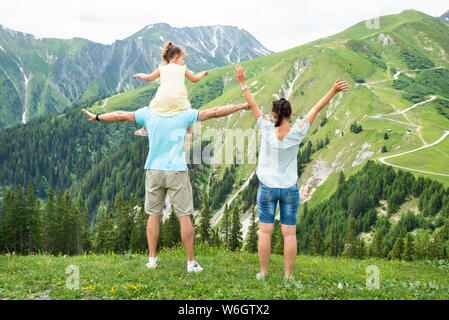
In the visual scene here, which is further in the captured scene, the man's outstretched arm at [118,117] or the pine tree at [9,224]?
the pine tree at [9,224]

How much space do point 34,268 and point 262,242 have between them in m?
6.10

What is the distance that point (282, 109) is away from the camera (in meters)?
7.12

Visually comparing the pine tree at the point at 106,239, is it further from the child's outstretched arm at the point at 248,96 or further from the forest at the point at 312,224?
the child's outstretched arm at the point at 248,96

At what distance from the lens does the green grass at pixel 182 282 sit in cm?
629

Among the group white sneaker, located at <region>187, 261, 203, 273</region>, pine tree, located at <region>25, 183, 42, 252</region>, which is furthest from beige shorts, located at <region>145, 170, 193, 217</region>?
pine tree, located at <region>25, 183, 42, 252</region>

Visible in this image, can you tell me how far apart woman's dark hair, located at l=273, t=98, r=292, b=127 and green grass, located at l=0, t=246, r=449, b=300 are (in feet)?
11.7


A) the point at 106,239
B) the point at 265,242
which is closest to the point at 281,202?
the point at 265,242

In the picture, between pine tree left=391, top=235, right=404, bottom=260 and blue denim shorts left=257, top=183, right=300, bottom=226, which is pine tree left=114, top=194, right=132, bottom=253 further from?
blue denim shorts left=257, top=183, right=300, bottom=226

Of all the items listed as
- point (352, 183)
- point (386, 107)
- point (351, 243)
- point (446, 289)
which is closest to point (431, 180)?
point (352, 183)

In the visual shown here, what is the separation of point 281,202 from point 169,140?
2.95m

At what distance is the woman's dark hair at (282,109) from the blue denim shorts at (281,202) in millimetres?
1515

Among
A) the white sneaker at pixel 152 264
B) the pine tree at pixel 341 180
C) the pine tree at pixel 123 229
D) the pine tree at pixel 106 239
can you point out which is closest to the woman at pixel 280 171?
the white sneaker at pixel 152 264

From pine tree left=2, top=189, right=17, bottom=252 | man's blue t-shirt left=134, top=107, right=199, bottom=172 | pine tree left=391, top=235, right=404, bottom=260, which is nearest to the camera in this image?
man's blue t-shirt left=134, top=107, right=199, bottom=172

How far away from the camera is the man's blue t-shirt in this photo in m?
7.56
